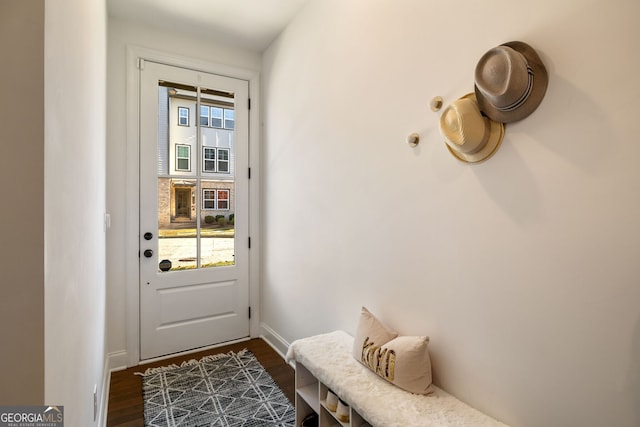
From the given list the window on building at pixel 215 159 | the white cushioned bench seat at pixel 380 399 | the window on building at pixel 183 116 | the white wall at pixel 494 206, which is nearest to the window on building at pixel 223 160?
the window on building at pixel 215 159

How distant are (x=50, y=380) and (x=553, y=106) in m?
1.47

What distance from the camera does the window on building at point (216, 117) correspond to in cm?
289

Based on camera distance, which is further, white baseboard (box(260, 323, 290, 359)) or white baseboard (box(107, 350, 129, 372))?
white baseboard (box(260, 323, 290, 359))

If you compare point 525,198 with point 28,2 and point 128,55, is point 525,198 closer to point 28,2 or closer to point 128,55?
point 28,2

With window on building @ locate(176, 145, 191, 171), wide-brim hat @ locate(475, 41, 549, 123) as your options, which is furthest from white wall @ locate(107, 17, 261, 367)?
wide-brim hat @ locate(475, 41, 549, 123)

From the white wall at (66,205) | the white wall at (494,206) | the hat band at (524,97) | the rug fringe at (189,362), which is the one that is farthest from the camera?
the rug fringe at (189,362)

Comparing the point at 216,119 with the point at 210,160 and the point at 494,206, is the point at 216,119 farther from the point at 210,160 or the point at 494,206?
the point at 494,206

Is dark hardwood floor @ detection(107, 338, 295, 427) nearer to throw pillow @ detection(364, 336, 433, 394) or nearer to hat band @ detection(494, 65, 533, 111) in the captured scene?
throw pillow @ detection(364, 336, 433, 394)

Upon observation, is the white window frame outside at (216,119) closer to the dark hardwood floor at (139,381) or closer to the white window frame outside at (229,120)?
the white window frame outside at (229,120)

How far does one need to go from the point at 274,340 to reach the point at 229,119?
78.8 inches

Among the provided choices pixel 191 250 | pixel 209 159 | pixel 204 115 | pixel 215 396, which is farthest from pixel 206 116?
pixel 215 396

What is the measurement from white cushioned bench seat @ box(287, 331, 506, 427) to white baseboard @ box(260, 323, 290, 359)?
43.4 inches

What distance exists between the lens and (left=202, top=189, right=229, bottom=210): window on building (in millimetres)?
2867

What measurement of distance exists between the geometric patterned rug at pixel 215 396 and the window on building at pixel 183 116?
195 centimetres
